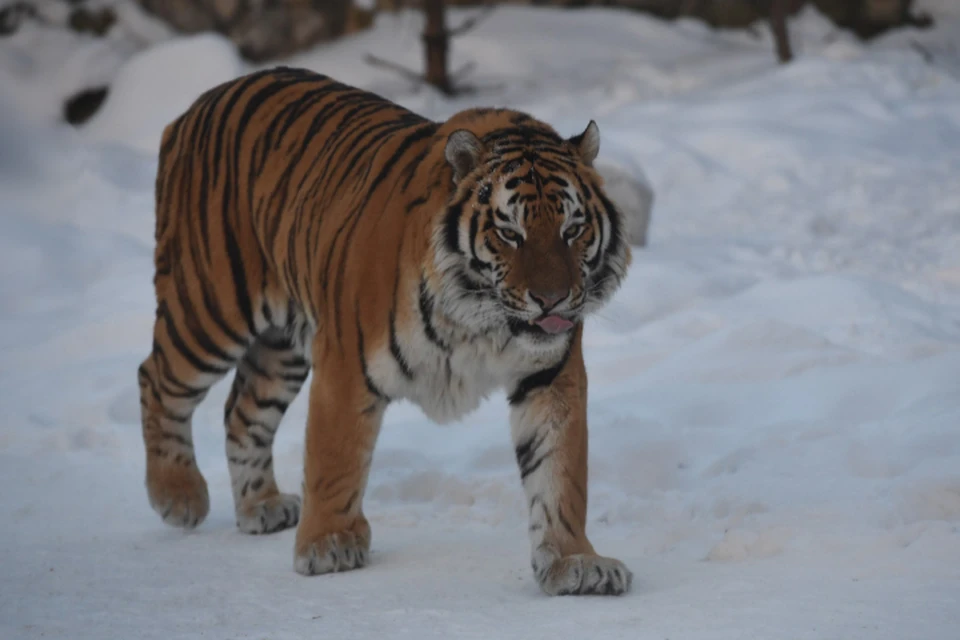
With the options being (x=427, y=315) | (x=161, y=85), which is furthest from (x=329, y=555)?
(x=161, y=85)

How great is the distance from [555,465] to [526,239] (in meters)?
0.58

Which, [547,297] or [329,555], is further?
[329,555]

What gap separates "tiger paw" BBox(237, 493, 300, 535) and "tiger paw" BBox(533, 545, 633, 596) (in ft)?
4.08

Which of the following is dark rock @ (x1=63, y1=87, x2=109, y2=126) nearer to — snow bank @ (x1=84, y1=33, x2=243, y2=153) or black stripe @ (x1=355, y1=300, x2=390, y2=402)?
snow bank @ (x1=84, y1=33, x2=243, y2=153)

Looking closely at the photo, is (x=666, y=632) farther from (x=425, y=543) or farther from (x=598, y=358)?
(x=598, y=358)

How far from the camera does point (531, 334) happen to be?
3.21 m

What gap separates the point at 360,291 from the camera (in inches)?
136

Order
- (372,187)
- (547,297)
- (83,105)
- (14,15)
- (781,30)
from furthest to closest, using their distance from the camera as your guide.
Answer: (14,15), (781,30), (83,105), (372,187), (547,297)

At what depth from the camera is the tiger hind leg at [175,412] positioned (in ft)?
13.9

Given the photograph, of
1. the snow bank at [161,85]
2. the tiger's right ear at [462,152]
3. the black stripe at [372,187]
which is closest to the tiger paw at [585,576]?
the black stripe at [372,187]

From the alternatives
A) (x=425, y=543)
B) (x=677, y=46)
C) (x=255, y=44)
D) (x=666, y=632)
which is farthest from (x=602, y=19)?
(x=666, y=632)

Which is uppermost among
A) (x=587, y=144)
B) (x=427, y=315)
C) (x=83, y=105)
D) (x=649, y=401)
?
(x=587, y=144)

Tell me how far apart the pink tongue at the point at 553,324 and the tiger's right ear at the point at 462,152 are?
16.5 inches

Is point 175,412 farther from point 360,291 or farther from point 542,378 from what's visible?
point 542,378
